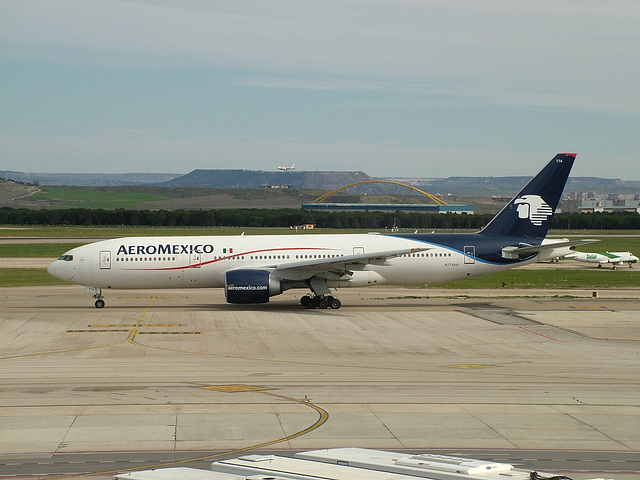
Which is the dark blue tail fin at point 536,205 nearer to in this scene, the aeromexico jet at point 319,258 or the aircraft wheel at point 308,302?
the aeromexico jet at point 319,258

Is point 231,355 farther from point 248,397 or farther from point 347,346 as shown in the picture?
point 248,397

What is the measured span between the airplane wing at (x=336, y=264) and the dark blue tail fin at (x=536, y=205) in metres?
6.24

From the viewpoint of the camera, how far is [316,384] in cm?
2314

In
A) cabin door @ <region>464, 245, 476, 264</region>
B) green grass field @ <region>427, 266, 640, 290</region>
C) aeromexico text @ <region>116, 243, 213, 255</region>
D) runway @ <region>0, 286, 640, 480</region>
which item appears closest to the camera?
runway @ <region>0, 286, 640, 480</region>

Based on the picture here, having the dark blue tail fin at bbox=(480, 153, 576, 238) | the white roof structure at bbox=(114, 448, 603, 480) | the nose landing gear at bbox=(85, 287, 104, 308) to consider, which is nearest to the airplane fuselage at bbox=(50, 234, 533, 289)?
the nose landing gear at bbox=(85, 287, 104, 308)

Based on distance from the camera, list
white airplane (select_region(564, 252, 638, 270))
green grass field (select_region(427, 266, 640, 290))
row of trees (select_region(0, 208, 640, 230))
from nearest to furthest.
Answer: green grass field (select_region(427, 266, 640, 290)) → white airplane (select_region(564, 252, 638, 270)) → row of trees (select_region(0, 208, 640, 230))

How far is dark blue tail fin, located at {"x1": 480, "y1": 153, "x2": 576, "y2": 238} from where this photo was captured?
4662 centimetres

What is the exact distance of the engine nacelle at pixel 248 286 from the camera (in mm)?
42344

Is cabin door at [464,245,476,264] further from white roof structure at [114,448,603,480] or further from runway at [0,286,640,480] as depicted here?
white roof structure at [114,448,603,480]

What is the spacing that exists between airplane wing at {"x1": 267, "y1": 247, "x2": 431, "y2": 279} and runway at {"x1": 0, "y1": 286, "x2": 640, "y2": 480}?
220 centimetres

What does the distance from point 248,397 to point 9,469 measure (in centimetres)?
776

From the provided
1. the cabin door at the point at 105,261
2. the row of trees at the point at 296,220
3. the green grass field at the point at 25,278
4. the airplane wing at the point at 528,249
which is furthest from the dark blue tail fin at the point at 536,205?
the row of trees at the point at 296,220

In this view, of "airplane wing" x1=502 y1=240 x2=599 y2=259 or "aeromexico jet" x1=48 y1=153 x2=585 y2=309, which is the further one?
"airplane wing" x1=502 y1=240 x2=599 y2=259

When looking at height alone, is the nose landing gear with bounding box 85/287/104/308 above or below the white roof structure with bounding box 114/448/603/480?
below
